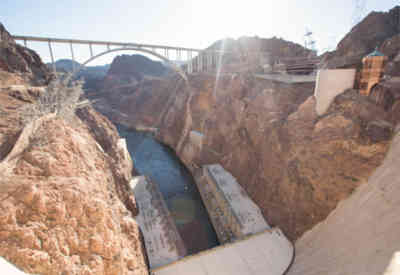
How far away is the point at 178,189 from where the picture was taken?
76.3ft

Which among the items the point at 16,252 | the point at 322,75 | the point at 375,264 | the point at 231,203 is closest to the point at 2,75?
the point at 16,252

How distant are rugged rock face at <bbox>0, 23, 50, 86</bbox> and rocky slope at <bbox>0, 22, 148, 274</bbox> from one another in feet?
22.2

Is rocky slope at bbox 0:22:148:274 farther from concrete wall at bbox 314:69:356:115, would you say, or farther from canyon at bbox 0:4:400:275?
concrete wall at bbox 314:69:356:115

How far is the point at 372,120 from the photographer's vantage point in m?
12.2

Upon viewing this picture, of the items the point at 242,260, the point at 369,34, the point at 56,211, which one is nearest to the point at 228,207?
the point at 242,260

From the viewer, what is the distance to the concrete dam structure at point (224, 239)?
1104cm

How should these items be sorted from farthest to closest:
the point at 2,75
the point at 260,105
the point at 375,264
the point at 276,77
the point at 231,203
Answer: the point at 276,77 → the point at 260,105 → the point at 231,203 → the point at 2,75 → the point at 375,264

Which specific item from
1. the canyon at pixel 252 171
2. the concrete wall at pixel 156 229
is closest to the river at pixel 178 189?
the canyon at pixel 252 171

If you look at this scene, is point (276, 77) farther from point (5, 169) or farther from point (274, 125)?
point (5, 169)

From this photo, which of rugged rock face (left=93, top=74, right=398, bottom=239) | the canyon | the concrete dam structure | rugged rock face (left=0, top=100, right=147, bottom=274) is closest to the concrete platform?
the concrete dam structure

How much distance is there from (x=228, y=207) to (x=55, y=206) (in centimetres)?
1235

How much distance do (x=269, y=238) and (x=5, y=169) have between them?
13.7 metres

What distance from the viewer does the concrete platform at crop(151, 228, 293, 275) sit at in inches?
425

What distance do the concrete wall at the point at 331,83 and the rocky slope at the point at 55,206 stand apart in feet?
48.6
